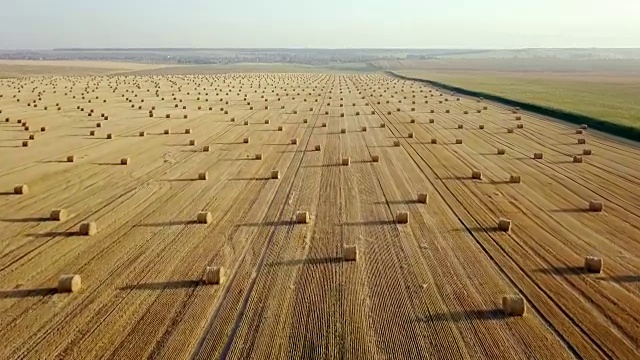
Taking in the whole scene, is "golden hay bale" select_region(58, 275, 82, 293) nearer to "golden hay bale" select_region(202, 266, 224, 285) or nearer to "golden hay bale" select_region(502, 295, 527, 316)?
"golden hay bale" select_region(202, 266, 224, 285)

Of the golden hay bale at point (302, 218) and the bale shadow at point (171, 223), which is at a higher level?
the golden hay bale at point (302, 218)

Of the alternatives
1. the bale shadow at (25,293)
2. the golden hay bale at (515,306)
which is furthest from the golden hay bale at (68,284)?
the golden hay bale at (515,306)

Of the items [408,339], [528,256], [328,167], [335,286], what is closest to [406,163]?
[328,167]

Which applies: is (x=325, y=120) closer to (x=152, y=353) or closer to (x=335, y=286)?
(x=335, y=286)

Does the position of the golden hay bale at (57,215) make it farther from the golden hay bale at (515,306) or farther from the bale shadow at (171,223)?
the golden hay bale at (515,306)

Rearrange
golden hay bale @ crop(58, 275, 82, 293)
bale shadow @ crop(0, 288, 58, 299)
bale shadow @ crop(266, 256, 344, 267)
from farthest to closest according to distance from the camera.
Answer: bale shadow @ crop(266, 256, 344, 267), golden hay bale @ crop(58, 275, 82, 293), bale shadow @ crop(0, 288, 58, 299)

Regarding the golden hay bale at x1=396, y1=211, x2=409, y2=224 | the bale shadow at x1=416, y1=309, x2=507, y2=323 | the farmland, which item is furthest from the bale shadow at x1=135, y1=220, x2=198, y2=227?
the bale shadow at x1=416, y1=309, x2=507, y2=323
